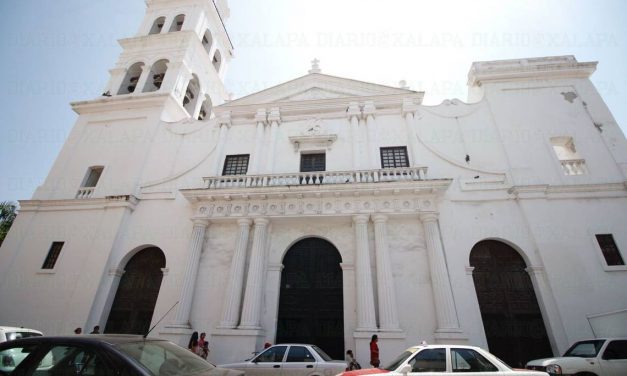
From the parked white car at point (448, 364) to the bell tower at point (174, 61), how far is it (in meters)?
16.3

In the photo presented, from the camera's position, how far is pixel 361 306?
32.5 feet

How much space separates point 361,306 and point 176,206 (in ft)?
29.9

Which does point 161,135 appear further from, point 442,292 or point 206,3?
point 442,292

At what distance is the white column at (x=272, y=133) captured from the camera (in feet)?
45.5

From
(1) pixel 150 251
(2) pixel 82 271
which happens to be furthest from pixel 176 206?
(2) pixel 82 271

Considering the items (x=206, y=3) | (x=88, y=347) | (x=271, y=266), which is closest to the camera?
(x=88, y=347)

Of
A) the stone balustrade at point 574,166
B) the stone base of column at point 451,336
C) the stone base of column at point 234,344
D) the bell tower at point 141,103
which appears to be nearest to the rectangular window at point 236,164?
the bell tower at point 141,103

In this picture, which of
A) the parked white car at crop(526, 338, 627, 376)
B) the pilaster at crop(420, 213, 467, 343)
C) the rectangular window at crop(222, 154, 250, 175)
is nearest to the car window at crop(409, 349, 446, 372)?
the parked white car at crop(526, 338, 627, 376)

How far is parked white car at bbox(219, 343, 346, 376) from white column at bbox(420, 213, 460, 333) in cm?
421

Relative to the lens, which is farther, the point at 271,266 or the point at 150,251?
the point at 150,251

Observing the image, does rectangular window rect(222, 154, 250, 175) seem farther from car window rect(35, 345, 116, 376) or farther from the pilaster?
car window rect(35, 345, 116, 376)

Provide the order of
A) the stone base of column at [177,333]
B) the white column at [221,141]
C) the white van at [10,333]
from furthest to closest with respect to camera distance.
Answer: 1. the white column at [221,141]
2. the stone base of column at [177,333]
3. the white van at [10,333]

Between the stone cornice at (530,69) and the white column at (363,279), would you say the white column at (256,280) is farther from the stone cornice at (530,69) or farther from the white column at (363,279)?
the stone cornice at (530,69)

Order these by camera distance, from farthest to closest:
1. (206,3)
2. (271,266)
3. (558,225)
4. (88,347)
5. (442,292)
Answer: (206,3) → (271,266) → (558,225) → (442,292) → (88,347)
